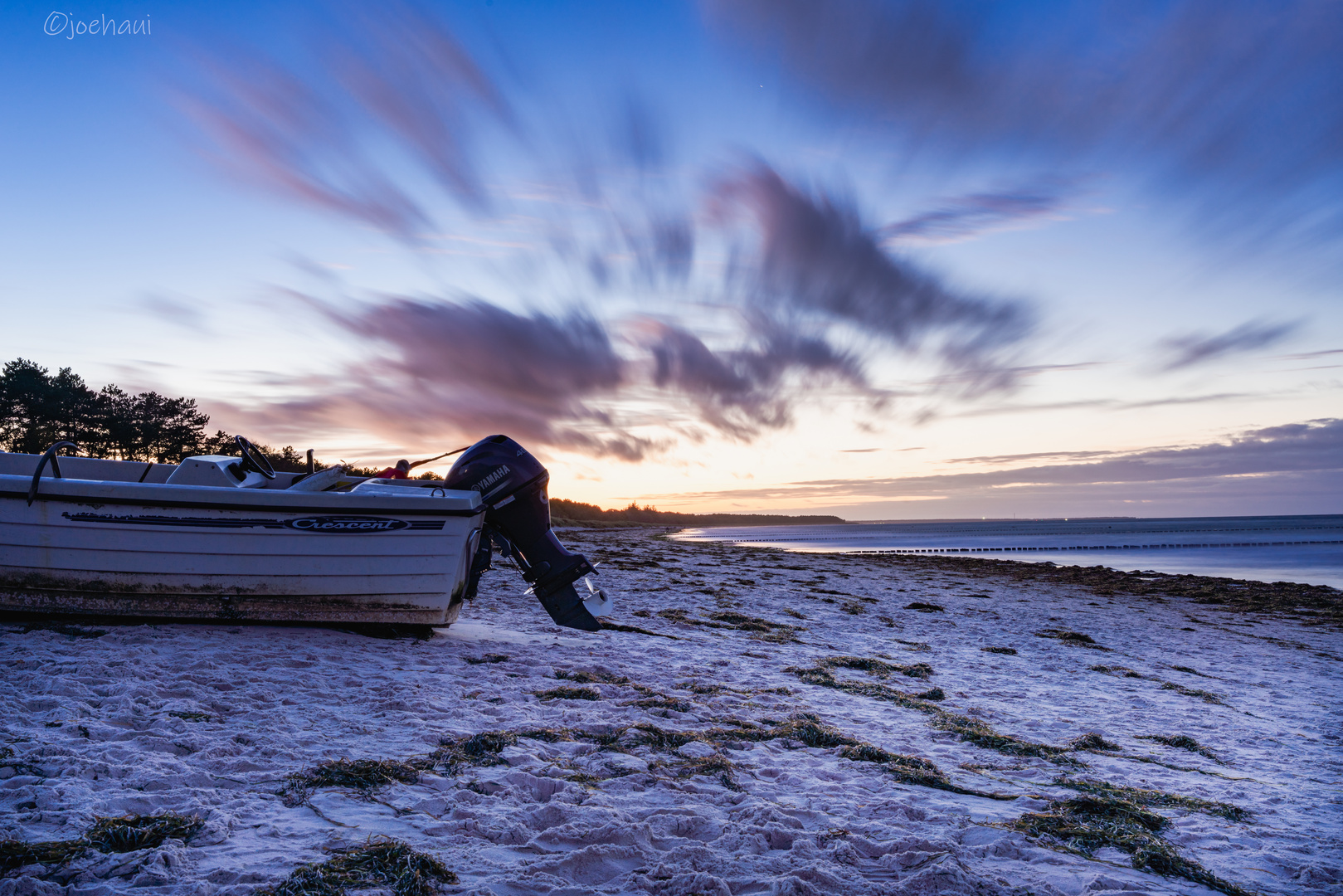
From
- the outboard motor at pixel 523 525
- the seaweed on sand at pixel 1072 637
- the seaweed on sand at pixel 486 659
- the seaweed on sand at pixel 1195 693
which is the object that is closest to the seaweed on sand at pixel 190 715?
the seaweed on sand at pixel 486 659

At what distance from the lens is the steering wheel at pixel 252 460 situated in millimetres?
7535

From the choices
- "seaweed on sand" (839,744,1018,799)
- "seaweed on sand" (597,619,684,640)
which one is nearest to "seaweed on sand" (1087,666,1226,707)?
"seaweed on sand" (839,744,1018,799)

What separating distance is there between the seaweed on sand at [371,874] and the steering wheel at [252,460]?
19.8ft

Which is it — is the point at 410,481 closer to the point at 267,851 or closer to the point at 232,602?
the point at 232,602

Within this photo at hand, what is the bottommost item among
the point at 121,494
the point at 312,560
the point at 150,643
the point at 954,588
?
the point at 954,588

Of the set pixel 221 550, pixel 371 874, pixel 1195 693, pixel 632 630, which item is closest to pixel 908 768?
pixel 371 874

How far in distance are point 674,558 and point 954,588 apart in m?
8.87

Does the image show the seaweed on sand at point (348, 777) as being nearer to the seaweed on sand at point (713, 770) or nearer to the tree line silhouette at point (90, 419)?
the seaweed on sand at point (713, 770)

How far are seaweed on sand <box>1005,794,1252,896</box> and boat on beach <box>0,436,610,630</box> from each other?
15.9 ft

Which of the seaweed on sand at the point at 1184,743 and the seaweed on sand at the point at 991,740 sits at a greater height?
the seaweed on sand at the point at 991,740

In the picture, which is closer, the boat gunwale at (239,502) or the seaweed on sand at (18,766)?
the seaweed on sand at (18,766)

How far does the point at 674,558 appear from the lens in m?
22.9

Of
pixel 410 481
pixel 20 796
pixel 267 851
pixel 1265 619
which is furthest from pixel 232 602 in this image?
pixel 1265 619

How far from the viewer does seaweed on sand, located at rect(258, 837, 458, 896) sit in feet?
8.24
